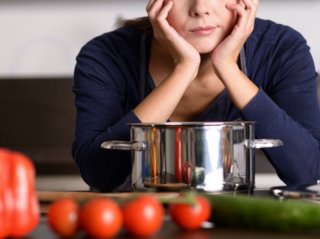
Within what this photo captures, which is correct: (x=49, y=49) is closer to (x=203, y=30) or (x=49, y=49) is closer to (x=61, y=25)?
(x=61, y=25)

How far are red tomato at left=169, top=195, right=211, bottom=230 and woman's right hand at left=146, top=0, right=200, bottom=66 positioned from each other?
82 cm

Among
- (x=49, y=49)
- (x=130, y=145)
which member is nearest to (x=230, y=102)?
(x=130, y=145)

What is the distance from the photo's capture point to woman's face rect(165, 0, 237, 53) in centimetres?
154

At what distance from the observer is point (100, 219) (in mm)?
759

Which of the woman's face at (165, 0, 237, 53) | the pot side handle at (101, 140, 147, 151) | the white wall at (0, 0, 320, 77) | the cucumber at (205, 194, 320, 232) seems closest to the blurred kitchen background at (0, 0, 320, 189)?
the white wall at (0, 0, 320, 77)

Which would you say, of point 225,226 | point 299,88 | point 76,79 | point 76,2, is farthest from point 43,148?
point 225,226

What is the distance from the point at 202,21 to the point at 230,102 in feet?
0.84

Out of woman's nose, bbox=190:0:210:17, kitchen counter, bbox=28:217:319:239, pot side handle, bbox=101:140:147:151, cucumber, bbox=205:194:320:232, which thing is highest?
woman's nose, bbox=190:0:210:17

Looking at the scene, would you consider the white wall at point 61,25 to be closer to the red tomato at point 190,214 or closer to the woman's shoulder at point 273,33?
the woman's shoulder at point 273,33

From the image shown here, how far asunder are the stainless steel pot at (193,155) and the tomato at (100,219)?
332 millimetres

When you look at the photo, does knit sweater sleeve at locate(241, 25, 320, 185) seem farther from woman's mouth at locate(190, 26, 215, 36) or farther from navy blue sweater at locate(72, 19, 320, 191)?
woman's mouth at locate(190, 26, 215, 36)

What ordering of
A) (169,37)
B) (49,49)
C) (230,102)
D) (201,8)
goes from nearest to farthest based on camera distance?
(201,8) → (169,37) → (230,102) → (49,49)

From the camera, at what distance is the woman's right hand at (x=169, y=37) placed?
5.29 ft

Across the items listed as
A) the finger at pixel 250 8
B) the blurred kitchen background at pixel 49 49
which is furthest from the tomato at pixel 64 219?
the blurred kitchen background at pixel 49 49
